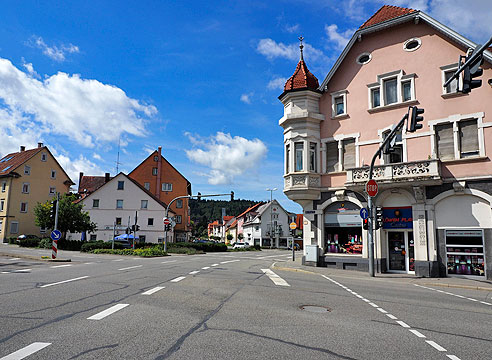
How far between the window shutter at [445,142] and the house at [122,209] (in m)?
41.9

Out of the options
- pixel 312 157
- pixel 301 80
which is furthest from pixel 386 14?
pixel 312 157

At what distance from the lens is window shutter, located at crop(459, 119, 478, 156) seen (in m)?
18.1

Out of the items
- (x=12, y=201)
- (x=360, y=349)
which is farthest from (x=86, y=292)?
(x=12, y=201)

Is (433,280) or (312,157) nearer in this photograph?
(433,280)

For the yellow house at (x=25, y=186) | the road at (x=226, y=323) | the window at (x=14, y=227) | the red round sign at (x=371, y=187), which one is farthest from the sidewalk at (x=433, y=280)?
the yellow house at (x=25, y=186)

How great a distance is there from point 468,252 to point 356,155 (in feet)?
24.7

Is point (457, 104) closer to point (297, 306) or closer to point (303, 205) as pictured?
point (303, 205)

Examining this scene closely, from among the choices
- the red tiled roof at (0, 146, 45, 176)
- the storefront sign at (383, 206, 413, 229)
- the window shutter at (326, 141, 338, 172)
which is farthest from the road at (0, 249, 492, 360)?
the red tiled roof at (0, 146, 45, 176)

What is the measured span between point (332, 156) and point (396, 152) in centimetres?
379

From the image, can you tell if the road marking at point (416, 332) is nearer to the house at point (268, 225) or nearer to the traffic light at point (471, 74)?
the traffic light at point (471, 74)

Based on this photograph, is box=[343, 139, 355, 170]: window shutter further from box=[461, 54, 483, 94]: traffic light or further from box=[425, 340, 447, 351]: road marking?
box=[425, 340, 447, 351]: road marking

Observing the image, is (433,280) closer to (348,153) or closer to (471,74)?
(348,153)

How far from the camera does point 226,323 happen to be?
6.61 meters

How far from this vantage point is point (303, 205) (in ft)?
75.8
